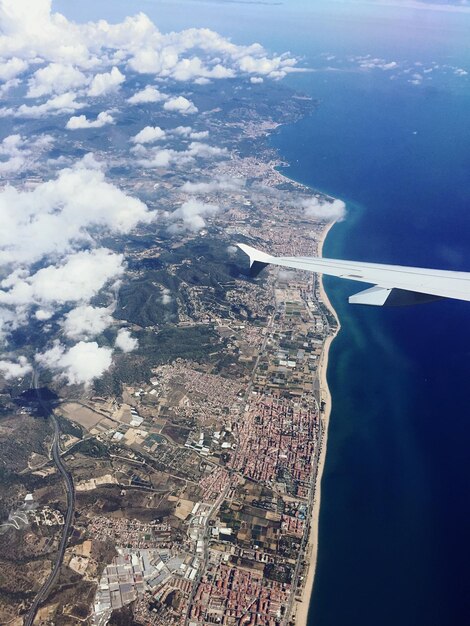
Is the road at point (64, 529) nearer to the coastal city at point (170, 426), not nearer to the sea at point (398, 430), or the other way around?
the coastal city at point (170, 426)

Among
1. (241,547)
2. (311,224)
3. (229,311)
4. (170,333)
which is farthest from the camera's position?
(311,224)

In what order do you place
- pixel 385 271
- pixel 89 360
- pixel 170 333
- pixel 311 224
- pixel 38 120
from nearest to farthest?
pixel 385 271 < pixel 89 360 < pixel 170 333 < pixel 311 224 < pixel 38 120

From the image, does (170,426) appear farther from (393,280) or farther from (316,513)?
(393,280)

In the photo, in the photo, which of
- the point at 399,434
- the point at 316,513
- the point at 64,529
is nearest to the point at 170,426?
the point at 64,529

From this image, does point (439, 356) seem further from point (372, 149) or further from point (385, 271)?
point (372, 149)

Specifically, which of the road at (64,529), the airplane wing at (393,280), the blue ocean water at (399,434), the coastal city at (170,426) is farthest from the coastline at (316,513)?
the airplane wing at (393,280)

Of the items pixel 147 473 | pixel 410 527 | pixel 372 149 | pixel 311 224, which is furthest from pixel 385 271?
pixel 372 149
